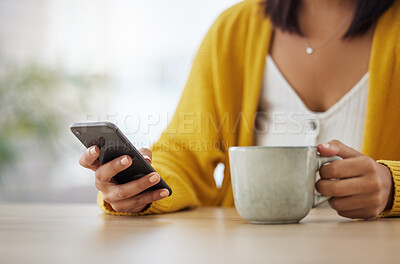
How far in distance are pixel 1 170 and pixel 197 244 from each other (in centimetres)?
247

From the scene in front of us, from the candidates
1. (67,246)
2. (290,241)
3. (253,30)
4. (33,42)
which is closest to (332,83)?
(253,30)

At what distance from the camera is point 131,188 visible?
2.41 ft

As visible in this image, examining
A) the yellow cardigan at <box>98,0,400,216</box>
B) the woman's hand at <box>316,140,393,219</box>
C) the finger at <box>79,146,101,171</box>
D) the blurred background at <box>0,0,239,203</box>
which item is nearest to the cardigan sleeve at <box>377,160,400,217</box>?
the woman's hand at <box>316,140,393,219</box>

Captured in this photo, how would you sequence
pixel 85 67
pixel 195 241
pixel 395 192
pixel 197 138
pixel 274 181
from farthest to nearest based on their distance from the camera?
pixel 85 67
pixel 197 138
pixel 395 192
pixel 274 181
pixel 195 241

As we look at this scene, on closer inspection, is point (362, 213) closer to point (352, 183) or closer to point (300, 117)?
point (352, 183)

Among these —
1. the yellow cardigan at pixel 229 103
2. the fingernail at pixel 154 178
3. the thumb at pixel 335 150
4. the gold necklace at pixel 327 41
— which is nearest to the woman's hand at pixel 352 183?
the thumb at pixel 335 150

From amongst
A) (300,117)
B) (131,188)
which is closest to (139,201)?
(131,188)

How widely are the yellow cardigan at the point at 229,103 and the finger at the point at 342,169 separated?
0.36 meters

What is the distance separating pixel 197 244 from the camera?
0.46m

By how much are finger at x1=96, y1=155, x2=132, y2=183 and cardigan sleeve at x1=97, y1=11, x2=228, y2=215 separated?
22 centimetres

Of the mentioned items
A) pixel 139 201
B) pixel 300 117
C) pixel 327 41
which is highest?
pixel 327 41

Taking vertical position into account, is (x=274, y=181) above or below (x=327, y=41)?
below

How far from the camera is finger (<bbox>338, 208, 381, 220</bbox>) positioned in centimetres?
65

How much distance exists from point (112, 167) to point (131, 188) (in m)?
0.05
